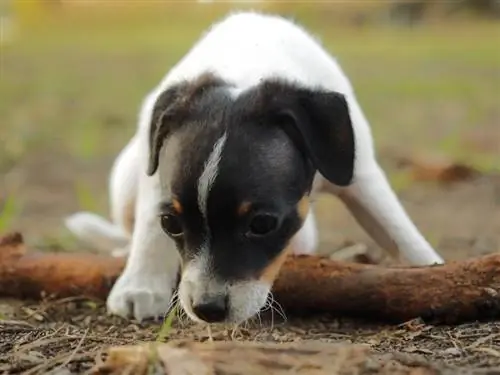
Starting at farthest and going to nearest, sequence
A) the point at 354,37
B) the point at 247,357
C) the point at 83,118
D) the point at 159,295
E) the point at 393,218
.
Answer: the point at 354,37, the point at 83,118, the point at 393,218, the point at 159,295, the point at 247,357

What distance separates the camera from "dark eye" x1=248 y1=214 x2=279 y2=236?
366cm

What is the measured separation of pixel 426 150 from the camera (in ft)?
39.1

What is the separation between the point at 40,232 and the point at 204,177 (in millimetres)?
3966

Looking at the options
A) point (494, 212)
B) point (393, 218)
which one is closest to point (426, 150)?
point (494, 212)

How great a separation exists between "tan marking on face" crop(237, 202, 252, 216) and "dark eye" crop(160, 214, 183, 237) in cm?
31

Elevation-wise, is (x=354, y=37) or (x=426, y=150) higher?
(x=354, y=37)

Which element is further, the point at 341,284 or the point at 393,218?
the point at 393,218

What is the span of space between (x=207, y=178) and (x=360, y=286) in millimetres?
858

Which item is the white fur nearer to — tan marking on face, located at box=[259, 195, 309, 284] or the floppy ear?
tan marking on face, located at box=[259, 195, 309, 284]

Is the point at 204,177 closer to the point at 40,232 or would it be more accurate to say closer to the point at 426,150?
the point at 40,232

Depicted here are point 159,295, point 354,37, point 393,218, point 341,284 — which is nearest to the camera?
point 341,284

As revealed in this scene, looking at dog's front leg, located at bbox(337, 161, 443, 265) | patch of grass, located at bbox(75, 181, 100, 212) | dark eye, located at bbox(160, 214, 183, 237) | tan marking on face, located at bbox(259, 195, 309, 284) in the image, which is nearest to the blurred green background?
patch of grass, located at bbox(75, 181, 100, 212)

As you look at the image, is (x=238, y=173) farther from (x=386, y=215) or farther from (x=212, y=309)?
(x=386, y=215)

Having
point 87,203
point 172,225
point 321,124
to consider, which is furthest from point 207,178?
point 87,203
